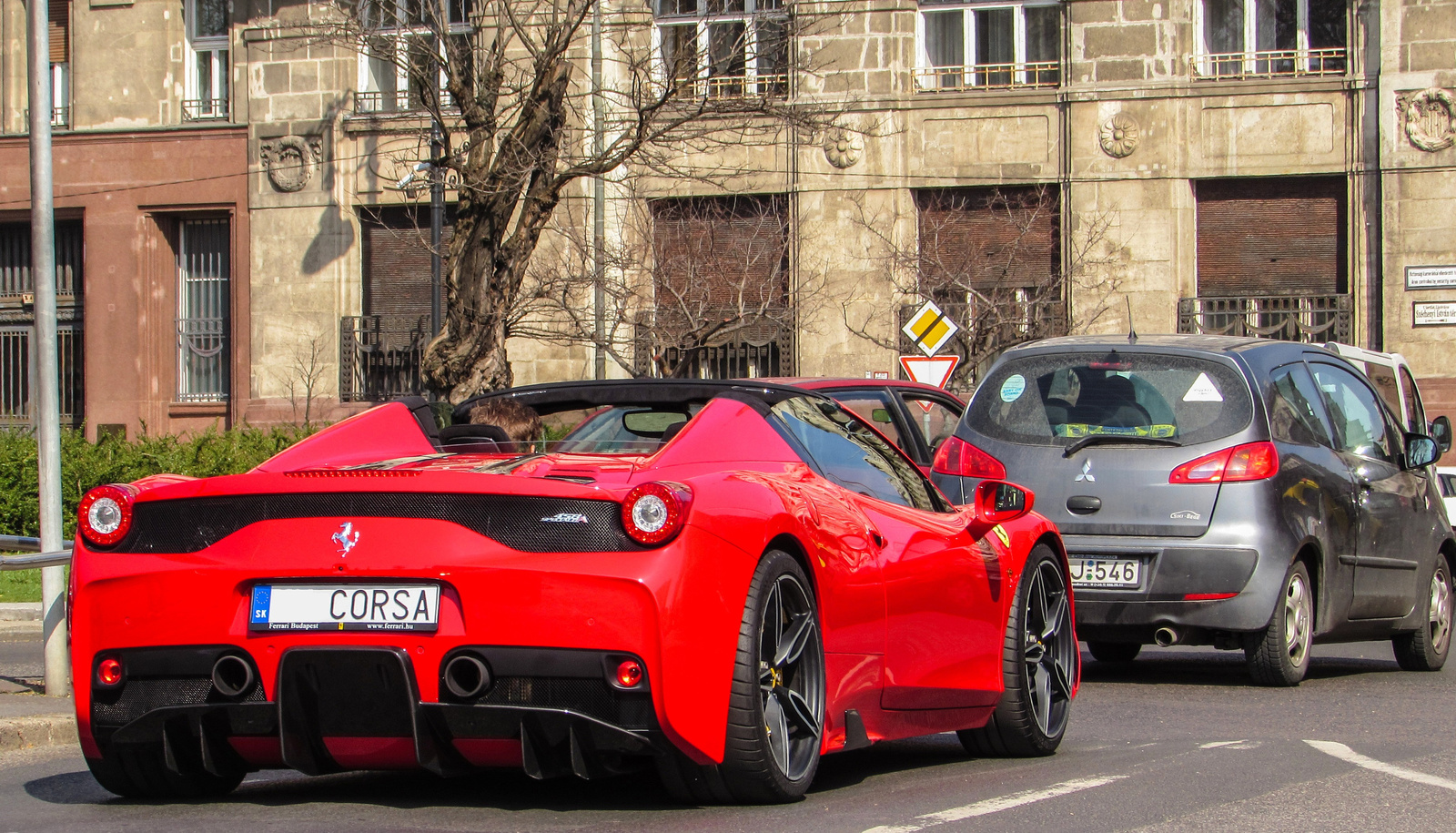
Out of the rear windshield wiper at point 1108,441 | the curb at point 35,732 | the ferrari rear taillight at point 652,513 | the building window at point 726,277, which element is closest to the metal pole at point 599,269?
the building window at point 726,277

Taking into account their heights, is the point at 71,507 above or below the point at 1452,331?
below

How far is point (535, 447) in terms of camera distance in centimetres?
595

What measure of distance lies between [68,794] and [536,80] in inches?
502

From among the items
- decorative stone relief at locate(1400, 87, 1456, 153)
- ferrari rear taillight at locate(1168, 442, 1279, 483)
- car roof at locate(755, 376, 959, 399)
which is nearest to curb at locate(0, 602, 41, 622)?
car roof at locate(755, 376, 959, 399)

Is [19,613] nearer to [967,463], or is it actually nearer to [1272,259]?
[967,463]

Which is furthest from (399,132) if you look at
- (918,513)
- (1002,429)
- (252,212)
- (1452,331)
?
(918,513)

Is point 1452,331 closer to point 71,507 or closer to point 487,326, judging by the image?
point 487,326

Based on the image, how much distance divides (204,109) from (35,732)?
25.4 m

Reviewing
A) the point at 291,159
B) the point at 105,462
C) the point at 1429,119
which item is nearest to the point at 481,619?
the point at 105,462

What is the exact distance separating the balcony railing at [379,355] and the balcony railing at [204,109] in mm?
4190

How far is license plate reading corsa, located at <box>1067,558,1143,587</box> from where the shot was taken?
9.27 m

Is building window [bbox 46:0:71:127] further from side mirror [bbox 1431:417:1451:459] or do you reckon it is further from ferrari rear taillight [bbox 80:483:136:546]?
ferrari rear taillight [bbox 80:483:136:546]

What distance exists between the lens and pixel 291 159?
3006 centimetres

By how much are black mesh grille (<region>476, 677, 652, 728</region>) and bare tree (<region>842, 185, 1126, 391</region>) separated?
2253 cm
